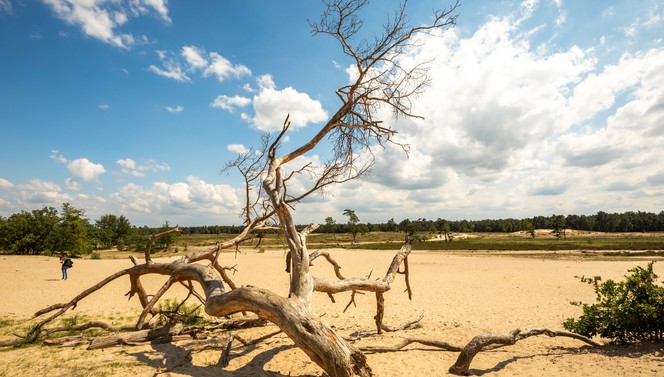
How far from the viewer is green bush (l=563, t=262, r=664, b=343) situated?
21.4 ft

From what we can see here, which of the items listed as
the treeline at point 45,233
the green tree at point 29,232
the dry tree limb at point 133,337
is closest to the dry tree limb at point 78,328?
the dry tree limb at point 133,337

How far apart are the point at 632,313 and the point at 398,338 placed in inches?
182

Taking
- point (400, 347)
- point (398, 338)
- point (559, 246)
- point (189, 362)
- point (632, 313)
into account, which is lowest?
point (559, 246)

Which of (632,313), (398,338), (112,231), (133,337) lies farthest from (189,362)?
(112,231)

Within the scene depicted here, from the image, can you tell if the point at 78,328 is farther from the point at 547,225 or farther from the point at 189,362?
the point at 547,225

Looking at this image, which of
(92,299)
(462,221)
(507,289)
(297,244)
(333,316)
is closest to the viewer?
(297,244)

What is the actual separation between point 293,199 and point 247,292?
210cm

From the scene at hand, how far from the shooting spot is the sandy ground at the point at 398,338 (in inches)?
229

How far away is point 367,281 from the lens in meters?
6.39

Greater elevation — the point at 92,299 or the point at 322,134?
the point at 322,134

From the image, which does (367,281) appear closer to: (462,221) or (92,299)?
(92,299)

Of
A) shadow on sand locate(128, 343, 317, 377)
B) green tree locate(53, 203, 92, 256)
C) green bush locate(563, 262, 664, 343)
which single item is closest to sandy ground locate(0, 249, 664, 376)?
shadow on sand locate(128, 343, 317, 377)

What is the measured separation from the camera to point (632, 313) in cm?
664

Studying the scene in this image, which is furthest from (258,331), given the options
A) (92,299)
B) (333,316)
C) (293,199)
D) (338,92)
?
(92,299)
